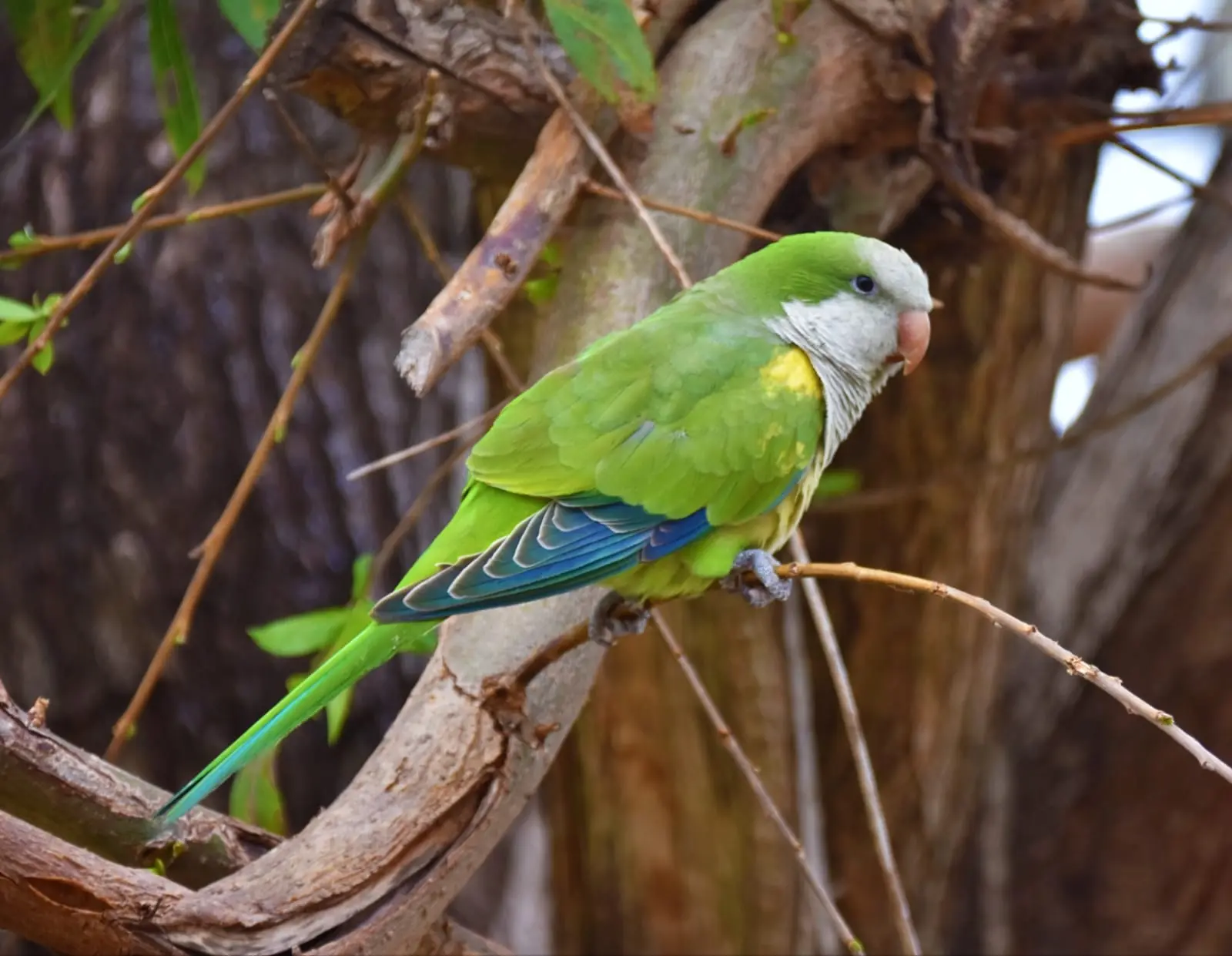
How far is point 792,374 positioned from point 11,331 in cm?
76

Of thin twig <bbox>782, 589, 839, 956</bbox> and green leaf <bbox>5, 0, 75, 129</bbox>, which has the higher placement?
green leaf <bbox>5, 0, 75, 129</bbox>

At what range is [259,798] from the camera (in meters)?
1.35

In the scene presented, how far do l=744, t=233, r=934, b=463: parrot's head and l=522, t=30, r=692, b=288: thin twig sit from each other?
0.34 feet

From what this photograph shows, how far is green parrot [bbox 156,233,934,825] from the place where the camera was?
1.04 meters

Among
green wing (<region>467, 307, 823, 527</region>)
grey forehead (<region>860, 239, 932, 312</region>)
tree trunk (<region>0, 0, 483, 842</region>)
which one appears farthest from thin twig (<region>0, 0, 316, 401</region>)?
tree trunk (<region>0, 0, 483, 842</region>)

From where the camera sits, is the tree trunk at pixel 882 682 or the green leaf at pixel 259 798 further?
the tree trunk at pixel 882 682

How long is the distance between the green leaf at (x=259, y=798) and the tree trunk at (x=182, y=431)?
1.77ft

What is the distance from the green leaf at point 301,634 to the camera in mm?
1330

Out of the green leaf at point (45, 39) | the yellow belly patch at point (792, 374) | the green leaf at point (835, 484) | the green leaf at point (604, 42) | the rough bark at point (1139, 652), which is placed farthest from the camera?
the rough bark at point (1139, 652)

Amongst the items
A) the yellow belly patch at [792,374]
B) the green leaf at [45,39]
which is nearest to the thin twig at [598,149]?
the yellow belly patch at [792,374]

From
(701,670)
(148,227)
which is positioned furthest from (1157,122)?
(148,227)

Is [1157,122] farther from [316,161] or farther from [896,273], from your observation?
[316,161]

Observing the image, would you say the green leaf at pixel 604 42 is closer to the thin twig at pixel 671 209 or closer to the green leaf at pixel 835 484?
the thin twig at pixel 671 209

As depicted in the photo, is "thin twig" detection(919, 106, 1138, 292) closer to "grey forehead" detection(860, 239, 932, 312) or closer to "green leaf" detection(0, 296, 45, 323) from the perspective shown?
"grey forehead" detection(860, 239, 932, 312)
